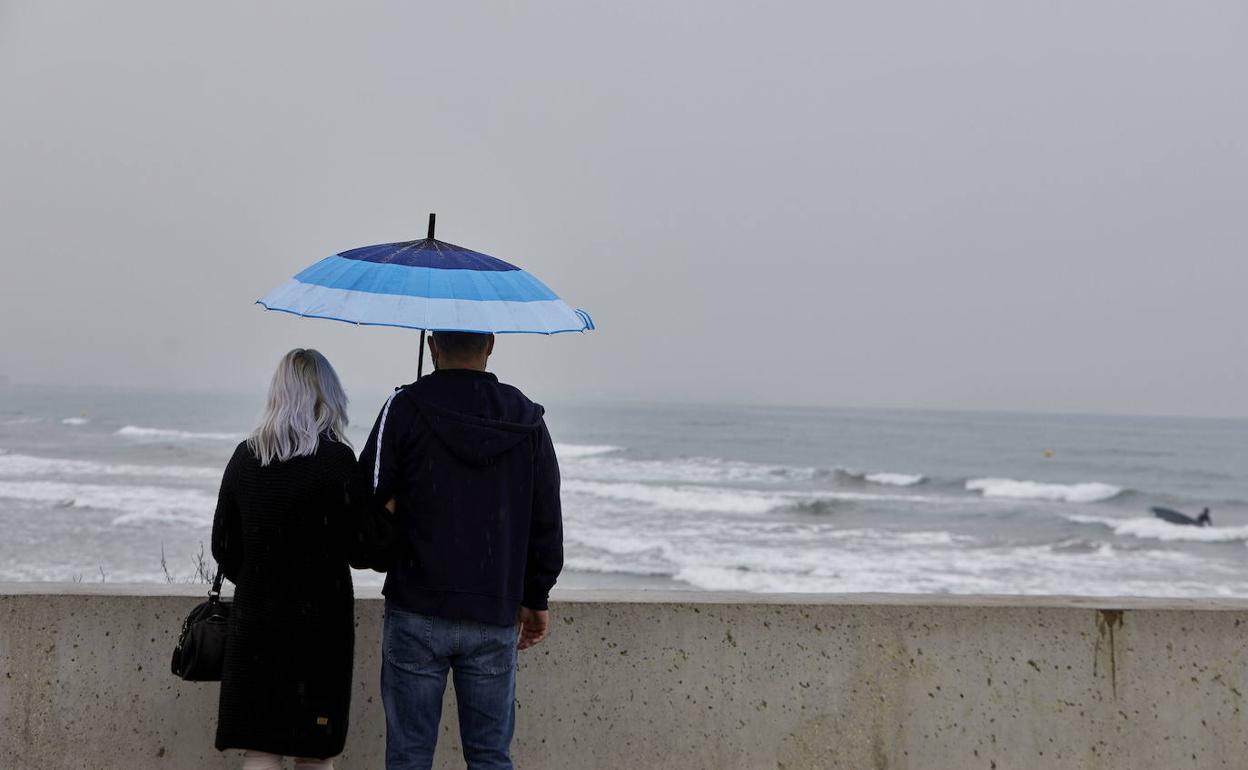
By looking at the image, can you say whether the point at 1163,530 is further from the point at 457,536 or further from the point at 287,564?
the point at 287,564

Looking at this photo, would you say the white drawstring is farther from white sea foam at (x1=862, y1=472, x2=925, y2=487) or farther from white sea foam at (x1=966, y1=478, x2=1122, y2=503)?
white sea foam at (x1=862, y1=472, x2=925, y2=487)

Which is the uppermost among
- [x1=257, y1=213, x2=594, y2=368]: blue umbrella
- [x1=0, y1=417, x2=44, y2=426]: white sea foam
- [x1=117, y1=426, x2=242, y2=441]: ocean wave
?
[x1=257, y1=213, x2=594, y2=368]: blue umbrella

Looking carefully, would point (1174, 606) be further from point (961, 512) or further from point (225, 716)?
point (961, 512)

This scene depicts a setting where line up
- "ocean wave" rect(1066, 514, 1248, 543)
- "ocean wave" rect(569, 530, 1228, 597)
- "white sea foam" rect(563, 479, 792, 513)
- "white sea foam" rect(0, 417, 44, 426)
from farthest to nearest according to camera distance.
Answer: "white sea foam" rect(0, 417, 44, 426), "white sea foam" rect(563, 479, 792, 513), "ocean wave" rect(1066, 514, 1248, 543), "ocean wave" rect(569, 530, 1228, 597)

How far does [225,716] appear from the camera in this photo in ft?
9.37

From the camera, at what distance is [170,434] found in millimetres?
48906

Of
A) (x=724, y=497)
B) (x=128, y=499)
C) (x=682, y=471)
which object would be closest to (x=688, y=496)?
(x=724, y=497)

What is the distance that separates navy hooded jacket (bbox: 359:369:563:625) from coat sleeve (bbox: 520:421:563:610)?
2.3 inches

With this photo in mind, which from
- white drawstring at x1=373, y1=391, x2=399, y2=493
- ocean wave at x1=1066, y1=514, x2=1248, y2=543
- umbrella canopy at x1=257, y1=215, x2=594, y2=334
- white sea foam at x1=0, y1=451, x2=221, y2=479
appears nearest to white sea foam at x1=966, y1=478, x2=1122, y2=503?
ocean wave at x1=1066, y1=514, x2=1248, y2=543

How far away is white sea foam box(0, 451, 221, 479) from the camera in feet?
101

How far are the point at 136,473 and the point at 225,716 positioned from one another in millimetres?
31347

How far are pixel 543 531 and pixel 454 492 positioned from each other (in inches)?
10.9

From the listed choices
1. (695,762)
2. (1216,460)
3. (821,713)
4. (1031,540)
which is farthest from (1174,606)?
(1216,460)

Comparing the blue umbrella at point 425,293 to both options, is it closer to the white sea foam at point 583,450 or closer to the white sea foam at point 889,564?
the white sea foam at point 889,564
